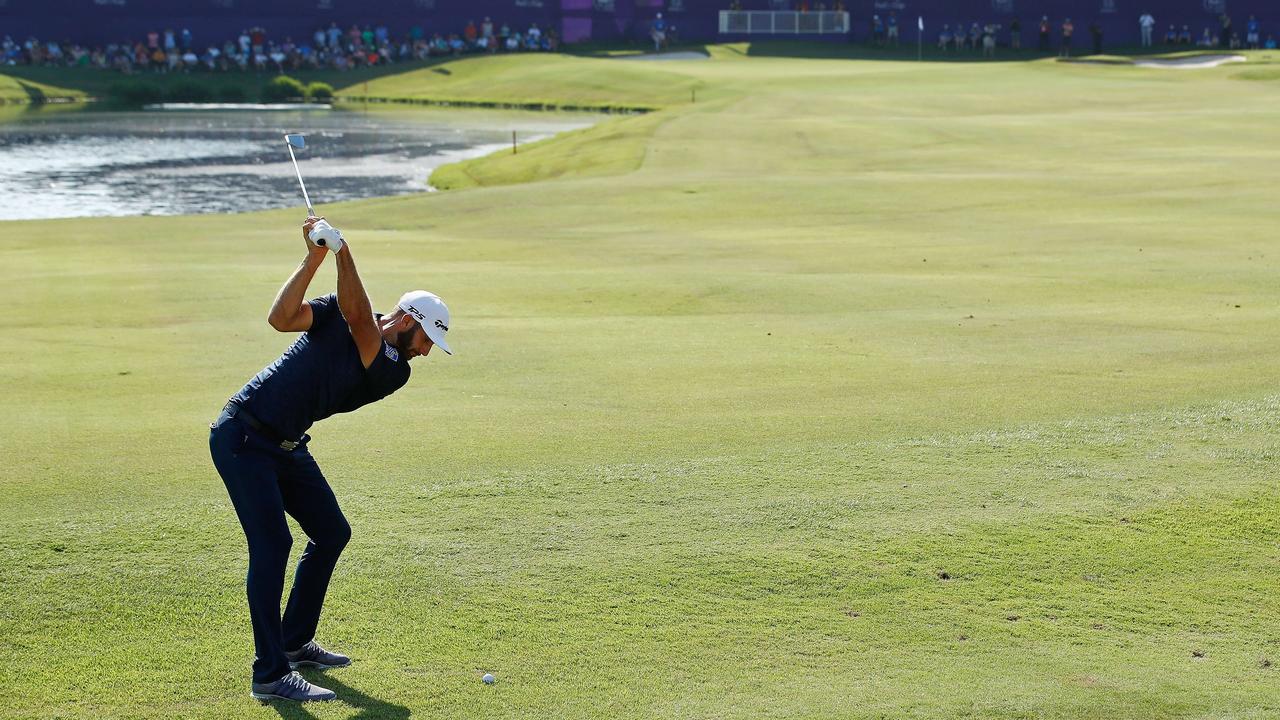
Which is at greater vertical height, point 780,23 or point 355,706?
point 780,23

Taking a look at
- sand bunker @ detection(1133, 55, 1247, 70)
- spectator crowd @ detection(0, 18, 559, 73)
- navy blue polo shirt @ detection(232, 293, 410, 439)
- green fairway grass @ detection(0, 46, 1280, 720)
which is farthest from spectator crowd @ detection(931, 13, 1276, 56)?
navy blue polo shirt @ detection(232, 293, 410, 439)

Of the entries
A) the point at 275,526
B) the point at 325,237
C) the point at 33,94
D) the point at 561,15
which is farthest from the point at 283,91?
the point at 325,237

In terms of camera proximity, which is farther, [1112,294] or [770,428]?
[1112,294]

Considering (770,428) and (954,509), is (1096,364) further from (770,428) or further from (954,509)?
(954,509)

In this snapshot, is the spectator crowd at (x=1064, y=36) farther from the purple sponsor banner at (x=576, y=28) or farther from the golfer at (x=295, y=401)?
the golfer at (x=295, y=401)

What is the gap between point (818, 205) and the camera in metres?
28.5

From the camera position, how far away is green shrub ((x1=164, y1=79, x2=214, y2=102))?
77.8 meters

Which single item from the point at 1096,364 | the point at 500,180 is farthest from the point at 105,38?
the point at 1096,364

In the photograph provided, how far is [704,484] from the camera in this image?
9.94 metres

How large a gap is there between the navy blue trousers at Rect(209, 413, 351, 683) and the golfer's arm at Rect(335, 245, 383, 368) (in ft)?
2.16

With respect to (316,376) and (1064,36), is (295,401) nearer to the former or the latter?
(316,376)

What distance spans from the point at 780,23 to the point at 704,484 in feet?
274

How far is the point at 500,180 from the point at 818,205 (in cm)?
1479

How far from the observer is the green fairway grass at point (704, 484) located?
7215 mm
